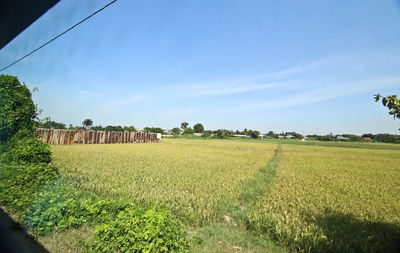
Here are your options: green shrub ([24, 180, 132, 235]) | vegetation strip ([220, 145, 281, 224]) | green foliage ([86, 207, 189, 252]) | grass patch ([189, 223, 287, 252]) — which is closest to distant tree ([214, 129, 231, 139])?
vegetation strip ([220, 145, 281, 224])

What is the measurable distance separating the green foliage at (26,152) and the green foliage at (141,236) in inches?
213

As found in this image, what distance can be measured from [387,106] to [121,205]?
4596mm

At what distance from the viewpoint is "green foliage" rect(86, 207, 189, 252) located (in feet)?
6.68

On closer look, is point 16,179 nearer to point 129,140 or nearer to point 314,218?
point 314,218

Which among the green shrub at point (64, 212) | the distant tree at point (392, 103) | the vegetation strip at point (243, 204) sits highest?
the distant tree at point (392, 103)

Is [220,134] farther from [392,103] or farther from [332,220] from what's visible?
[392,103]

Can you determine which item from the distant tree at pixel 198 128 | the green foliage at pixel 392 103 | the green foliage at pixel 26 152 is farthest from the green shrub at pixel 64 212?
the distant tree at pixel 198 128

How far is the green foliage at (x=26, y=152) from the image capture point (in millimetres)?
5488

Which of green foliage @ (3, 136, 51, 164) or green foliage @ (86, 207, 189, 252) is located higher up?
green foliage @ (3, 136, 51, 164)

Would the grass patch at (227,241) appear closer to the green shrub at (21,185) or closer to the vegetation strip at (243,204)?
the vegetation strip at (243,204)

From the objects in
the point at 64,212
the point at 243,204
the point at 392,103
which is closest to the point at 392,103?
the point at 392,103

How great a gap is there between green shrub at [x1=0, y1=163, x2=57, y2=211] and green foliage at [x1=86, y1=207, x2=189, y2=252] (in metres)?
2.48

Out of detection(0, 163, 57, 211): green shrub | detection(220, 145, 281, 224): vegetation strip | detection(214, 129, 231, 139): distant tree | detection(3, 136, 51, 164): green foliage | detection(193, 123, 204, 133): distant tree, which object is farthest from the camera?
detection(193, 123, 204, 133): distant tree

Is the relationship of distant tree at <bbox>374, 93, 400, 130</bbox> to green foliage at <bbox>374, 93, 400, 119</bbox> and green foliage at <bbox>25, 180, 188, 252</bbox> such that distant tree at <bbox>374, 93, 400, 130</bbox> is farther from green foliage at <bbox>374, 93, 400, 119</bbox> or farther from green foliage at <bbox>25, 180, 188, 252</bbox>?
green foliage at <bbox>25, 180, 188, 252</bbox>
